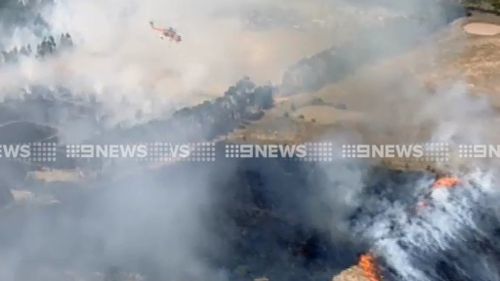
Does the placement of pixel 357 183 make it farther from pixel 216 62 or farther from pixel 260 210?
pixel 216 62

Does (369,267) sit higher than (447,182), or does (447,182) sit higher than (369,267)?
(447,182)

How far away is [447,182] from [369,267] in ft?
30.1

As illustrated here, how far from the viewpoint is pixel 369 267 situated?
1727 inches

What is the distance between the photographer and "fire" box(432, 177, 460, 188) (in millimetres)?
50250

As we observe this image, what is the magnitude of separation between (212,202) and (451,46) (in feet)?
92.5

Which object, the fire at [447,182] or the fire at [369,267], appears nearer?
the fire at [369,267]

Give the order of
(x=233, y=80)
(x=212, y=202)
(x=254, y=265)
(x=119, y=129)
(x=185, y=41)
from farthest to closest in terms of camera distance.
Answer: (x=185, y=41)
(x=233, y=80)
(x=119, y=129)
(x=212, y=202)
(x=254, y=265)

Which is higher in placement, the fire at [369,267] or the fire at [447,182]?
the fire at [447,182]

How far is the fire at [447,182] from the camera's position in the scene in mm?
50250

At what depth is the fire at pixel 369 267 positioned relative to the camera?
43.0 m

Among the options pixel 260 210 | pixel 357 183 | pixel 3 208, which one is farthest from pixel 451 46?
pixel 3 208

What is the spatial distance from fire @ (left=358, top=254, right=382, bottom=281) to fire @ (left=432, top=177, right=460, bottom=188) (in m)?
7.68

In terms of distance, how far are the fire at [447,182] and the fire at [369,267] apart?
25.2ft

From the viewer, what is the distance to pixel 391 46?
67000 mm
